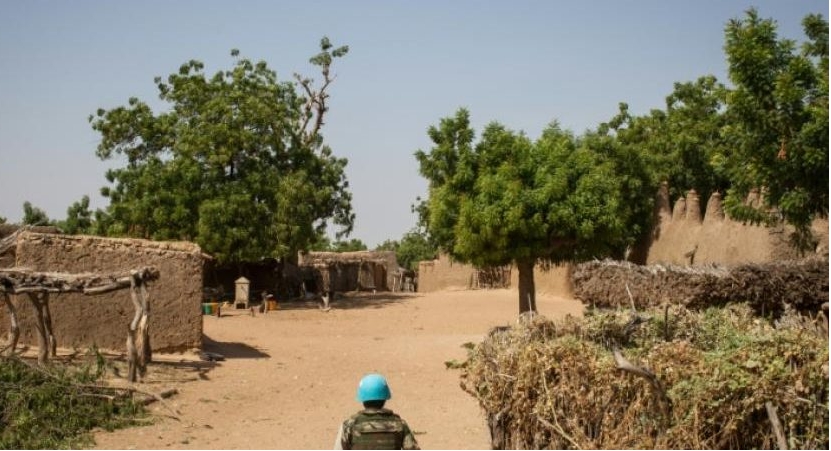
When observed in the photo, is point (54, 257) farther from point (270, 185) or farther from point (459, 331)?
point (270, 185)

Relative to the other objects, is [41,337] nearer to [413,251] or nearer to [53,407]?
[53,407]

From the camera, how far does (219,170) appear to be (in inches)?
1141

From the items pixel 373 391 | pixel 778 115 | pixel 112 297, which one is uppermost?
pixel 778 115

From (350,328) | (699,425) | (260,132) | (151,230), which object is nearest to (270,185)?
(260,132)

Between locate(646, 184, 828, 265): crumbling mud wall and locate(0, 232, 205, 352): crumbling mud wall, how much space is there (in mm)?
10847

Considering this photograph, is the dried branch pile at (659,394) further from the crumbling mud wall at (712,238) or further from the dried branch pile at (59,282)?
the crumbling mud wall at (712,238)

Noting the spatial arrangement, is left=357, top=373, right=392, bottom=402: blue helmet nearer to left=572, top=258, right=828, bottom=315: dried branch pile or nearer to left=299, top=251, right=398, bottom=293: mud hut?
left=572, top=258, right=828, bottom=315: dried branch pile

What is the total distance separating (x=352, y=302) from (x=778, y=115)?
21415 millimetres

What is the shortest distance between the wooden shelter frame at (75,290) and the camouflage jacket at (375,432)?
7.42 metres

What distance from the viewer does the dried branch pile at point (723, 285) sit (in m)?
15.1

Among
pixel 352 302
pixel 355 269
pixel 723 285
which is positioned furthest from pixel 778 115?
pixel 355 269

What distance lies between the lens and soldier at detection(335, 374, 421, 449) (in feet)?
18.8

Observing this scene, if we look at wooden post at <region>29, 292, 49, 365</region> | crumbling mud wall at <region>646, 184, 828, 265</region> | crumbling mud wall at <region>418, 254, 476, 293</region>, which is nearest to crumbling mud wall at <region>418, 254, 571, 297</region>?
crumbling mud wall at <region>418, 254, 476, 293</region>

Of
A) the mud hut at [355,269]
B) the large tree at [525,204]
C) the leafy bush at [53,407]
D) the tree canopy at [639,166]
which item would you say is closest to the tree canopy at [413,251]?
the mud hut at [355,269]
